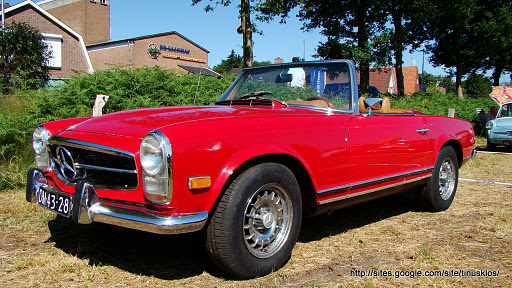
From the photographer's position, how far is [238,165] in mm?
2648

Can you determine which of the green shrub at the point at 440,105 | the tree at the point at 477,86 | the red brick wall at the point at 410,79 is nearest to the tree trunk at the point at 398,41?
the green shrub at the point at 440,105

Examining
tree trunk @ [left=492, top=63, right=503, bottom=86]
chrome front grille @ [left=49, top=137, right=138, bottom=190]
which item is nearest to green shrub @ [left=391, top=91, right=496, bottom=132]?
chrome front grille @ [left=49, top=137, right=138, bottom=190]

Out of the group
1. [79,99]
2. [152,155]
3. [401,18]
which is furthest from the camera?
[401,18]

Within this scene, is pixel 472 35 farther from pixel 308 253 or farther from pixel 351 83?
pixel 308 253

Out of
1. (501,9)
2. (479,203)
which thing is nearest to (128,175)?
(479,203)

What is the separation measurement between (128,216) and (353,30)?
2226cm

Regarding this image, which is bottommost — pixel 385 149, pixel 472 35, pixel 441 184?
pixel 441 184

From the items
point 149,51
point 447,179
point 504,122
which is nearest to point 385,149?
point 447,179

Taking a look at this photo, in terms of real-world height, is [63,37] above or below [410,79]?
below

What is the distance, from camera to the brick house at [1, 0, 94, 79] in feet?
88.5

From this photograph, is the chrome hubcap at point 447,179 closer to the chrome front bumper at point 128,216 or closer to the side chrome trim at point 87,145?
the chrome front bumper at point 128,216

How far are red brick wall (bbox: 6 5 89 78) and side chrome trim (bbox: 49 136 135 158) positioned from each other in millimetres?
26120

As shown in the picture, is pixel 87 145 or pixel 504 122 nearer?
pixel 87 145

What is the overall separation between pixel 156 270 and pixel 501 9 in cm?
3127
